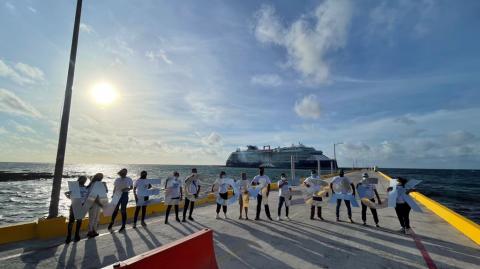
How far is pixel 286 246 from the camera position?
6.52 metres

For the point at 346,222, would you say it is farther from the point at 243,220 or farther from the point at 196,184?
the point at 196,184

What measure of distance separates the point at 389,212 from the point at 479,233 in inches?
201

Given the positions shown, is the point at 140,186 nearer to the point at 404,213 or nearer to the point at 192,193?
the point at 192,193

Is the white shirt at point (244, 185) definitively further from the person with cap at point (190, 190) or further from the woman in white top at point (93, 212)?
the woman in white top at point (93, 212)

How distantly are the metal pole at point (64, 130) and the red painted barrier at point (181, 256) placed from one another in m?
5.48

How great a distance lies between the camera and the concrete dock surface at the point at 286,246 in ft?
17.6

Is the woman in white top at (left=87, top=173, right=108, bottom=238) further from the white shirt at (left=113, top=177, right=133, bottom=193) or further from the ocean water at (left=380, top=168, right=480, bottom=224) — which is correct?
the ocean water at (left=380, top=168, right=480, bottom=224)

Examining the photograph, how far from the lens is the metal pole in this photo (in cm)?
741

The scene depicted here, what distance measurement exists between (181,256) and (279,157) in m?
119

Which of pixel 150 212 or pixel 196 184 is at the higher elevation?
pixel 196 184

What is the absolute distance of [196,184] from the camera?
9.98 meters

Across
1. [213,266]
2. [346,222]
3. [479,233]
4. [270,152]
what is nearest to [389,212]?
[346,222]

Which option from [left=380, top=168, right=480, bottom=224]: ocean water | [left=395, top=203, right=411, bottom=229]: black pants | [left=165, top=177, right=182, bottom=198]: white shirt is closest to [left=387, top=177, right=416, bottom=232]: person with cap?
[left=395, top=203, right=411, bottom=229]: black pants

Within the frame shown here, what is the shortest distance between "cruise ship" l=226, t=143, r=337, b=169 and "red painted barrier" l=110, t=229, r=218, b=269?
9613 centimetres
